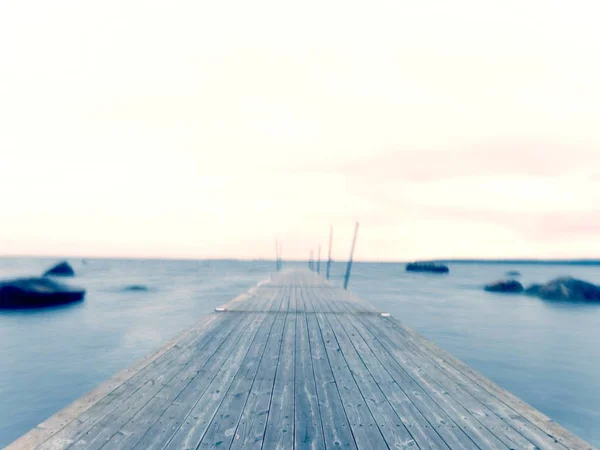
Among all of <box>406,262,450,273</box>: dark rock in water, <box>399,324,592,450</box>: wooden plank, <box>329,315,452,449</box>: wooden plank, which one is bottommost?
<box>329,315,452,449</box>: wooden plank

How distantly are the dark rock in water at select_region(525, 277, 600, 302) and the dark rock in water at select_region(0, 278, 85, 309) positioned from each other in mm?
40793

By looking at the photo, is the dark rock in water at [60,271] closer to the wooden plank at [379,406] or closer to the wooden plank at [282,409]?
the wooden plank at [282,409]

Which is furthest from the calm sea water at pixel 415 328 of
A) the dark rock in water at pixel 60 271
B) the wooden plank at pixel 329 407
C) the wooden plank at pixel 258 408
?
the dark rock in water at pixel 60 271

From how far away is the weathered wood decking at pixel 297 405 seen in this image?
3.55 metres

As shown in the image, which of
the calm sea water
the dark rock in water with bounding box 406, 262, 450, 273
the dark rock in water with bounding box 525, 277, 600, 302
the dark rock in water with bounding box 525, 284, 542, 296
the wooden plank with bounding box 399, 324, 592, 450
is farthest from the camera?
the dark rock in water with bounding box 406, 262, 450, 273

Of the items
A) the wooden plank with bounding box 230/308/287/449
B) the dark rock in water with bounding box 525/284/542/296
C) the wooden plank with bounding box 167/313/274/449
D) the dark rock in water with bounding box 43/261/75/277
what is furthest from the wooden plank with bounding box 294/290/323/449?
the dark rock in water with bounding box 43/261/75/277

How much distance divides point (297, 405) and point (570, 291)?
38587mm

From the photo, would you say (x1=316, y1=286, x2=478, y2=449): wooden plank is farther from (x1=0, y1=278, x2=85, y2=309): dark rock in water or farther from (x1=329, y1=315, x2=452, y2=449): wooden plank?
(x1=0, y1=278, x2=85, y2=309): dark rock in water

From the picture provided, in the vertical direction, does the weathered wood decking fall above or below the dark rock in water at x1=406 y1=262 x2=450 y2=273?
below

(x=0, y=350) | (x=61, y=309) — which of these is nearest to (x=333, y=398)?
(x=0, y=350)

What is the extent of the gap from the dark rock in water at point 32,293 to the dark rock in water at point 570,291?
134 feet

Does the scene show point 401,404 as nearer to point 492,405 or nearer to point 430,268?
point 492,405

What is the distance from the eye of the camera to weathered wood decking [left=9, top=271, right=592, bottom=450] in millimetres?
3549

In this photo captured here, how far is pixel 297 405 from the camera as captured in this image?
431 centimetres
